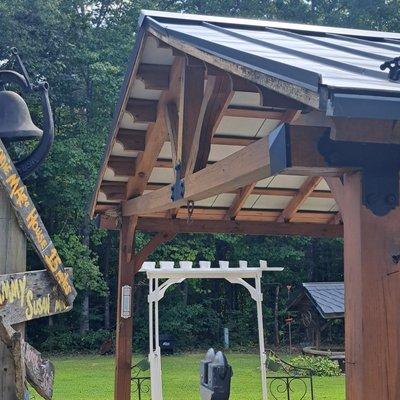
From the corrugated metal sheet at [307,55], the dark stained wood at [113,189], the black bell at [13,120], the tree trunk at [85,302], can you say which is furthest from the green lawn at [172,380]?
the black bell at [13,120]

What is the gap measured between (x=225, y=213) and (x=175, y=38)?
12.7 ft

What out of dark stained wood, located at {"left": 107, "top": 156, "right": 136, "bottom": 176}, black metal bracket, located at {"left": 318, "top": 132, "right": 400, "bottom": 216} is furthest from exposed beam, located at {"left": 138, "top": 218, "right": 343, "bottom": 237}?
black metal bracket, located at {"left": 318, "top": 132, "right": 400, "bottom": 216}

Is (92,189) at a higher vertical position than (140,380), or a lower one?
higher

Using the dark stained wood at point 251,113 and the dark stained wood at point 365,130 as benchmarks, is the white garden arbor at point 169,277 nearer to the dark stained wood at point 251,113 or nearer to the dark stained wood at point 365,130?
the dark stained wood at point 251,113

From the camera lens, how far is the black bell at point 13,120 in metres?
2.79

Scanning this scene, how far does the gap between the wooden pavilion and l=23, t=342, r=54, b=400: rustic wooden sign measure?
1.04 m

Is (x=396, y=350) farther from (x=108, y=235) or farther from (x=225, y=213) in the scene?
(x=108, y=235)

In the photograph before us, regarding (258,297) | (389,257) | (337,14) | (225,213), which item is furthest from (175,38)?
(337,14)

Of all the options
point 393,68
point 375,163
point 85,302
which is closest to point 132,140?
point 375,163

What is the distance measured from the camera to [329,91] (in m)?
2.02

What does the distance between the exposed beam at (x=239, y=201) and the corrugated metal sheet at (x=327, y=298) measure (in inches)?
289

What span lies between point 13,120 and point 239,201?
4738mm

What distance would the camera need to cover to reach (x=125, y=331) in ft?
24.5

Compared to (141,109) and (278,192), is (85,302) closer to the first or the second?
(278,192)
